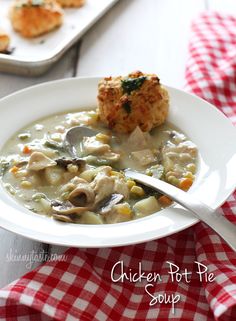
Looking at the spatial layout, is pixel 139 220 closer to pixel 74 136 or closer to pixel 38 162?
pixel 38 162

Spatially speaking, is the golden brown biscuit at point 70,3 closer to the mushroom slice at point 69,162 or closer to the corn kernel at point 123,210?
the mushroom slice at point 69,162

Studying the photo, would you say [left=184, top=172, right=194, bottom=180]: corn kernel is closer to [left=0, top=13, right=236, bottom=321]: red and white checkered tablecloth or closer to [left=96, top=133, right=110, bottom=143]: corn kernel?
[left=0, top=13, right=236, bottom=321]: red and white checkered tablecloth

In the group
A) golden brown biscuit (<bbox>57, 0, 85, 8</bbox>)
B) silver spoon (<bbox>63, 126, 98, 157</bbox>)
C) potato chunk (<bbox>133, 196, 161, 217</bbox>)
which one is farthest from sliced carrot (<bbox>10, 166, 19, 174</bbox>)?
golden brown biscuit (<bbox>57, 0, 85, 8</bbox>)

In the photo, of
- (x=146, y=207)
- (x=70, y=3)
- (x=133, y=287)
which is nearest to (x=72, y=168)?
(x=146, y=207)

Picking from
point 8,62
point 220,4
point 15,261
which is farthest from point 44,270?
point 220,4

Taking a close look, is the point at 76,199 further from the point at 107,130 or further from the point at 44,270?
the point at 107,130

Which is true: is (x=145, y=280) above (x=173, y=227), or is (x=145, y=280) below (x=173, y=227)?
below
